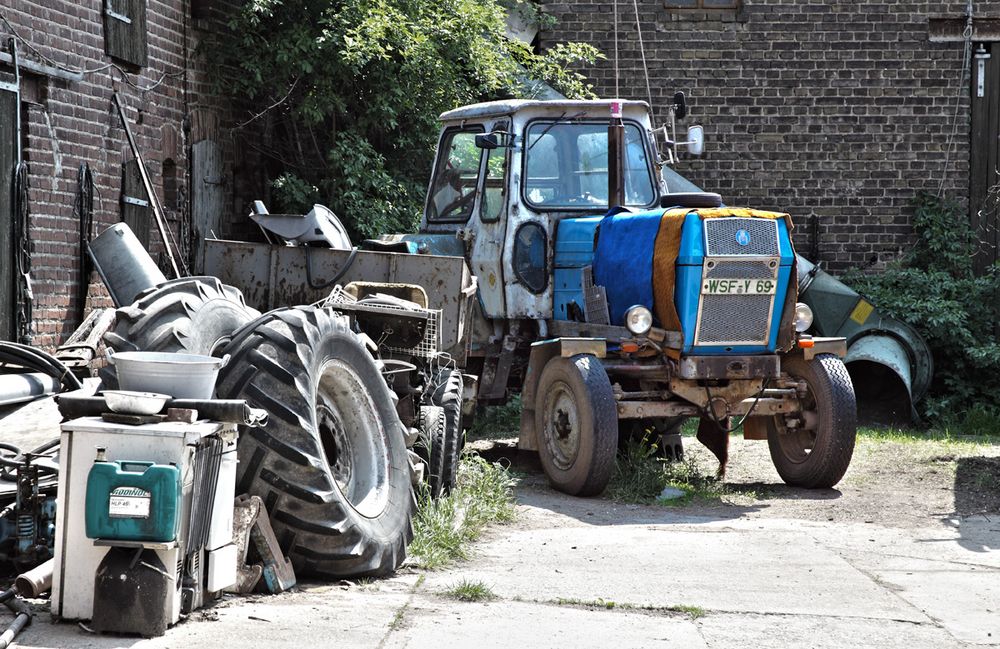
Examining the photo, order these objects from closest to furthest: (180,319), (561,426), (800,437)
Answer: (180,319) < (561,426) < (800,437)

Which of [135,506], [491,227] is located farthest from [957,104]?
[135,506]

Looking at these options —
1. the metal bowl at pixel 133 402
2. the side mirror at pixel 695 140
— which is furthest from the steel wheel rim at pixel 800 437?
the metal bowl at pixel 133 402

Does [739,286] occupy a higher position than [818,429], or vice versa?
[739,286]

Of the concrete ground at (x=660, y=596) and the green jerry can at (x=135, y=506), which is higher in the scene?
the green jerry can at (x=135, y=506)

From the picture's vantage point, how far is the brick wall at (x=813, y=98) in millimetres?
14445

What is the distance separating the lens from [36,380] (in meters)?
→ 5.60

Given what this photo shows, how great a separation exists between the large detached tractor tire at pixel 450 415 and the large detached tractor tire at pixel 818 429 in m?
2.18

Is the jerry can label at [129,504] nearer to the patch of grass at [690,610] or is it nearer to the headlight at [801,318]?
the patch of grass at [690,610]

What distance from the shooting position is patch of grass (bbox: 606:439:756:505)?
785cm

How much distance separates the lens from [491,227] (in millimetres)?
9344

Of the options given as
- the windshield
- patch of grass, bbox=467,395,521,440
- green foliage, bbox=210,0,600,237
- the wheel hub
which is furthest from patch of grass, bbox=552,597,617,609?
green foliage, bbox=210,0,600,237

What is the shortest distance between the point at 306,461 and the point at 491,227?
4.87 m

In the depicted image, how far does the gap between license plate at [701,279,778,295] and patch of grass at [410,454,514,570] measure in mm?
1710

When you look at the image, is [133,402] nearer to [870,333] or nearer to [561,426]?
[561,426]
